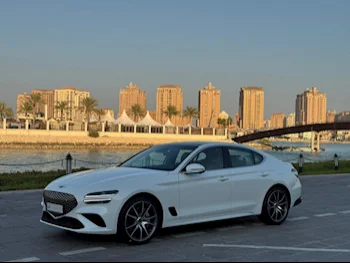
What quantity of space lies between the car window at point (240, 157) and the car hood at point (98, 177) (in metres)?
1.62

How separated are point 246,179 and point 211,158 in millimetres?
779

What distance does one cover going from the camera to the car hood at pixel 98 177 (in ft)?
23.6

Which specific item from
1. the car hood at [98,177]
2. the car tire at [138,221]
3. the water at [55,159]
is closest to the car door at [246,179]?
the car hood at [98,177]

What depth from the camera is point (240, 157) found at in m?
8.93

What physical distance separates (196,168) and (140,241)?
1.45 m

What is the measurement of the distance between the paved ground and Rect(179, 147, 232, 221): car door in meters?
0.39

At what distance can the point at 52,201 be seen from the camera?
7.31 metres

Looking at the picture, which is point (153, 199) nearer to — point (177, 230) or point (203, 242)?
point (203, 242)

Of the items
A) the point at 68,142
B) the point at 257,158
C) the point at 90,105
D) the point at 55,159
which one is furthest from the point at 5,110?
the point at 257,158

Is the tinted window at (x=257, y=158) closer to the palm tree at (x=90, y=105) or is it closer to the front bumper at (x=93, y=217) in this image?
the front bumper at (x=93, y=217)

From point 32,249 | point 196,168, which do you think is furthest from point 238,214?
point 32,249

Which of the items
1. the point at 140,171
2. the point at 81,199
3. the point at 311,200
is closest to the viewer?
the point at 81,199

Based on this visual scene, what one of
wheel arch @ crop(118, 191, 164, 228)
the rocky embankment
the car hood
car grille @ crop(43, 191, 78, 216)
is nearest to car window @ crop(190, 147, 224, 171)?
the car hood

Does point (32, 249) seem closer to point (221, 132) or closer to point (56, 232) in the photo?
point (56, 232)
